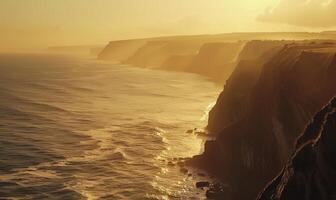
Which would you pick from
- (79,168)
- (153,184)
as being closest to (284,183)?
(153,184)

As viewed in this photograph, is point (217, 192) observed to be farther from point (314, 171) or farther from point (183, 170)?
point (314, 171)

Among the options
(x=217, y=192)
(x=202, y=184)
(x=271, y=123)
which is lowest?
(x=217, y=192)

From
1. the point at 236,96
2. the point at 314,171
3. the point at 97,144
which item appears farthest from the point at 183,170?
the point at 314,171

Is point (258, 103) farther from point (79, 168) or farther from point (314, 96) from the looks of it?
point (79, 168)

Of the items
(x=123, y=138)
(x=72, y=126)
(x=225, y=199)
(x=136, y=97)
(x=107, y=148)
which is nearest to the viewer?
(x=225, y=199)

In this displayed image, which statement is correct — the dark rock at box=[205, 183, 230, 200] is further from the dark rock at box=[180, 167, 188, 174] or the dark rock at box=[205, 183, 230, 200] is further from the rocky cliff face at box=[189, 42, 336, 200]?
the dark rock at box=[180, 167, 188, 174]

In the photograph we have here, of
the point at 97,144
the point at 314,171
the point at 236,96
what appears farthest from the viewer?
the point at 97,144

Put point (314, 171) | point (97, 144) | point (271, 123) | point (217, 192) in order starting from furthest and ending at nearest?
point (97, 144)
point (271, 123)
point (217, 192)
point (314, 171)
